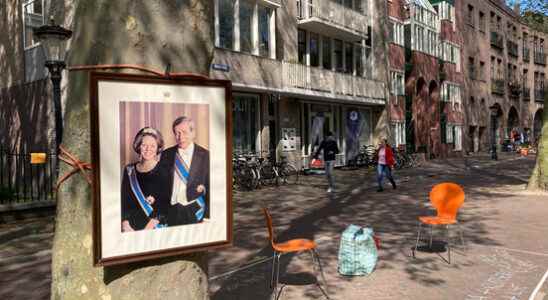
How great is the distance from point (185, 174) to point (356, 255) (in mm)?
3532

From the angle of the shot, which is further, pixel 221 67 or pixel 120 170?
pixel 221 67

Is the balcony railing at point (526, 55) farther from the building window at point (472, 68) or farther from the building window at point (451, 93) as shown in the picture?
the building window at point (451, 93)

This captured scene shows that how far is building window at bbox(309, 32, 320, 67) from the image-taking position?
2178 centimetres

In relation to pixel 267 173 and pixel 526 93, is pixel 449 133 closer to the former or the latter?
pixel 526 93

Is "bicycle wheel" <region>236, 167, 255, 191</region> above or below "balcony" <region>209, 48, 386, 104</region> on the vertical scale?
below

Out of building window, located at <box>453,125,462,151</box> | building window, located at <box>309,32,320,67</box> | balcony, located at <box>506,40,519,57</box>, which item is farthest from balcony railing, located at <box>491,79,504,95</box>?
building window, located at <box>309,32,320,67</box>

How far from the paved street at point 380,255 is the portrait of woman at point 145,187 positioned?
2732mm

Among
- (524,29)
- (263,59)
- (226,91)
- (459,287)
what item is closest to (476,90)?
(524,29)

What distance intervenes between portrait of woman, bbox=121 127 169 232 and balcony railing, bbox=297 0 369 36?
1887cm

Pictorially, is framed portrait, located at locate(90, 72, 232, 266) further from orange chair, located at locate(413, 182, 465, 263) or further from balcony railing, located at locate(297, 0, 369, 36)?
balcony railing, located at locate(297, 0, 369, 36)

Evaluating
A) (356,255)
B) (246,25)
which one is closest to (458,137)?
(246,25)

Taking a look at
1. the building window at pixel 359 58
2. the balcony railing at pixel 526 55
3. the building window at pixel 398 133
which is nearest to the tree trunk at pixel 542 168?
the building window at pixel 359 58

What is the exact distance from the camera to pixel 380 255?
20.1 feet

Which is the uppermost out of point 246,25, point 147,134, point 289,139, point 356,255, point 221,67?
point 246,25
